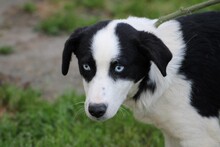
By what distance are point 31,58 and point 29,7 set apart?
138 cm

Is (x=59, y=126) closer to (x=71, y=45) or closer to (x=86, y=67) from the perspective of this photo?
(x=71, y=45)

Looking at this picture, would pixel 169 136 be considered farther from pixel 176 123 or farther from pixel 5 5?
pixel 5 5

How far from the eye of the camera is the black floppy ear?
345 centimetres

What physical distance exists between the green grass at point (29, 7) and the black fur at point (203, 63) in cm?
398

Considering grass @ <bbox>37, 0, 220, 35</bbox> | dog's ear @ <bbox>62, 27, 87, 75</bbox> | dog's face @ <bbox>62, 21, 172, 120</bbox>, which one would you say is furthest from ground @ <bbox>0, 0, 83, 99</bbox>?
dog's face @ <bbox>62, 21, 172, 120</bbox>

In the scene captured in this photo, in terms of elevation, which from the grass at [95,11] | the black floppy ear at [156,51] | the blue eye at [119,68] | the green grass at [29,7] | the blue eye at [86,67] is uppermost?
the black floppy ear at [156,51]

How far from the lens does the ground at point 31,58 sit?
588 cm

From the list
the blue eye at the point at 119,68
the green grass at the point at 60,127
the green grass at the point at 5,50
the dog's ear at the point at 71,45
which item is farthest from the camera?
the green grass at the point at 5,50

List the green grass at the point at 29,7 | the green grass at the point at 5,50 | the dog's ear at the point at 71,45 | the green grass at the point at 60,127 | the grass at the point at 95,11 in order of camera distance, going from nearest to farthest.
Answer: the dog's ear at the point at 71,45, the green grass at the point at 60,127, the green grass at the point at 5,50, the grass at the point at 95,11, the green grass at the point at 29,7

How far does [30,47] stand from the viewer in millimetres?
6758

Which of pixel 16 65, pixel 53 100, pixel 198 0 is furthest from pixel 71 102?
pixel 198 0

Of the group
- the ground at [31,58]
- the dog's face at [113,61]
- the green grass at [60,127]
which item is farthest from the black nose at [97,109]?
the ground at [31,58]

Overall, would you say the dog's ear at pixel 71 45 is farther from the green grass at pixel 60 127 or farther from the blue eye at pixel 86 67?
the green grass at pixel 60 127

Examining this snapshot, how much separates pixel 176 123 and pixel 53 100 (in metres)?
1.97
